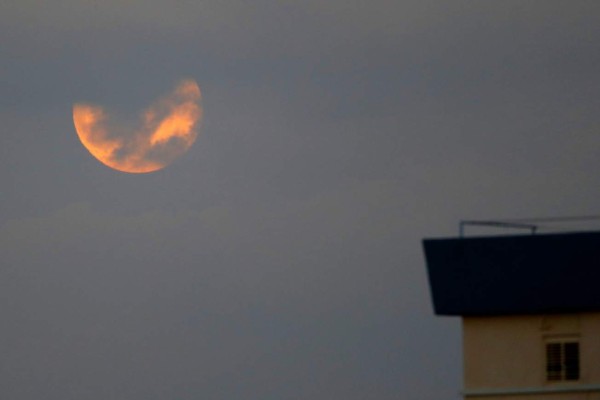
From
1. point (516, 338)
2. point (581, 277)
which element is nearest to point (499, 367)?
point (516, 338)

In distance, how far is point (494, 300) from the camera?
32031 mm

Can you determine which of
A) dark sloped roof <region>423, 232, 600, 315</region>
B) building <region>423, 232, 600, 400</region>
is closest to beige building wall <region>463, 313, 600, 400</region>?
building <region>423, 232, 600, 400</region>

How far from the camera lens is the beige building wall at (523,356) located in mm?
31219

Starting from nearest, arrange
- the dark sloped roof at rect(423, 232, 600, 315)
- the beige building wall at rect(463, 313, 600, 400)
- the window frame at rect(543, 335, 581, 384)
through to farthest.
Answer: the beige building wall at rect(463, 313, 600, 400), the window frame at rect(543, 335, 581, 384), the dark sloped roof at rect(423, 232, 600, 315)

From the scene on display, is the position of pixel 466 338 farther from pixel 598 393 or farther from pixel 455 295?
pixel 598 393

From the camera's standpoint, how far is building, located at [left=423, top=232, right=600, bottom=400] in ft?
103

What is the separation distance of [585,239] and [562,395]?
5.13 m

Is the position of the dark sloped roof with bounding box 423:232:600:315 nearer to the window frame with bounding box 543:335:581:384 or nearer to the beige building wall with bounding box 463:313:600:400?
the beige building wall with bounding box 463:313:600:400

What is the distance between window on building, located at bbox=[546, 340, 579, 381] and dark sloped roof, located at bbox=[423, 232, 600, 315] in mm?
965

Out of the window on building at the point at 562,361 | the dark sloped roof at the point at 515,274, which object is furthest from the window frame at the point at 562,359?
the dark sloped roof at the point at 515,274

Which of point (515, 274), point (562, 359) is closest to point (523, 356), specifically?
point (562, 359)

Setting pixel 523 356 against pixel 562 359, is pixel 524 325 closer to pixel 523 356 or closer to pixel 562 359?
pixel 523 356

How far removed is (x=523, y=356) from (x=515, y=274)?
2728mm

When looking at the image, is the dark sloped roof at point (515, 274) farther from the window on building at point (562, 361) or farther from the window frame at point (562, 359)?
the window on building at point (562, 361)
